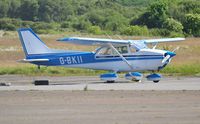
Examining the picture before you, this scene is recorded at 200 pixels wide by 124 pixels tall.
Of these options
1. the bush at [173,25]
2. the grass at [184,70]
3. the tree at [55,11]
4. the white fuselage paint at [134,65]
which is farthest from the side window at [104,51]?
the tree at [55,11]

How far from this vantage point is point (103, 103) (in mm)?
19906

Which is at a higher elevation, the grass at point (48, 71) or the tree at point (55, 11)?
the grass at point (48, 71)

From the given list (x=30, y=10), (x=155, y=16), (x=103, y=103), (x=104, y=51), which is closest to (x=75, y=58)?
(x=104, y=51)

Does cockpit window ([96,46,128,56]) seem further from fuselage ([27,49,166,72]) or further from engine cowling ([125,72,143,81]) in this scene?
engine cowling ([125,72,143,81])

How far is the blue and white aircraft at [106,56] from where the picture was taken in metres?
30.2

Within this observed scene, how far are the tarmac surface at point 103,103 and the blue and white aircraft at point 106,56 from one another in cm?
227

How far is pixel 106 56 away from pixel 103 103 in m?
10.9

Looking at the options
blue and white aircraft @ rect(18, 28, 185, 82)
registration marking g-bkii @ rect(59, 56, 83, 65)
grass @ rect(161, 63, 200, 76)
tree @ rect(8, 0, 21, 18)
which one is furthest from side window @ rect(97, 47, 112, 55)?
tree @ rect(8, 0, 21, 18)

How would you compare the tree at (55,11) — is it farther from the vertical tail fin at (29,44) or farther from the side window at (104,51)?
the side window at (104,51)

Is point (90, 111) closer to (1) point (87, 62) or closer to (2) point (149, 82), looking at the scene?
(2) point (149, 82)

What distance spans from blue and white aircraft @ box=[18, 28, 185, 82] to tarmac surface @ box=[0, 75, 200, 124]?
2.27 meters

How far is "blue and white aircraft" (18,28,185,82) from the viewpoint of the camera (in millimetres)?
30234

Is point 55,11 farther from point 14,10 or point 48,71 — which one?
point 48,71

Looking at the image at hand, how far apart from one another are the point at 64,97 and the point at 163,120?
6315 mm
